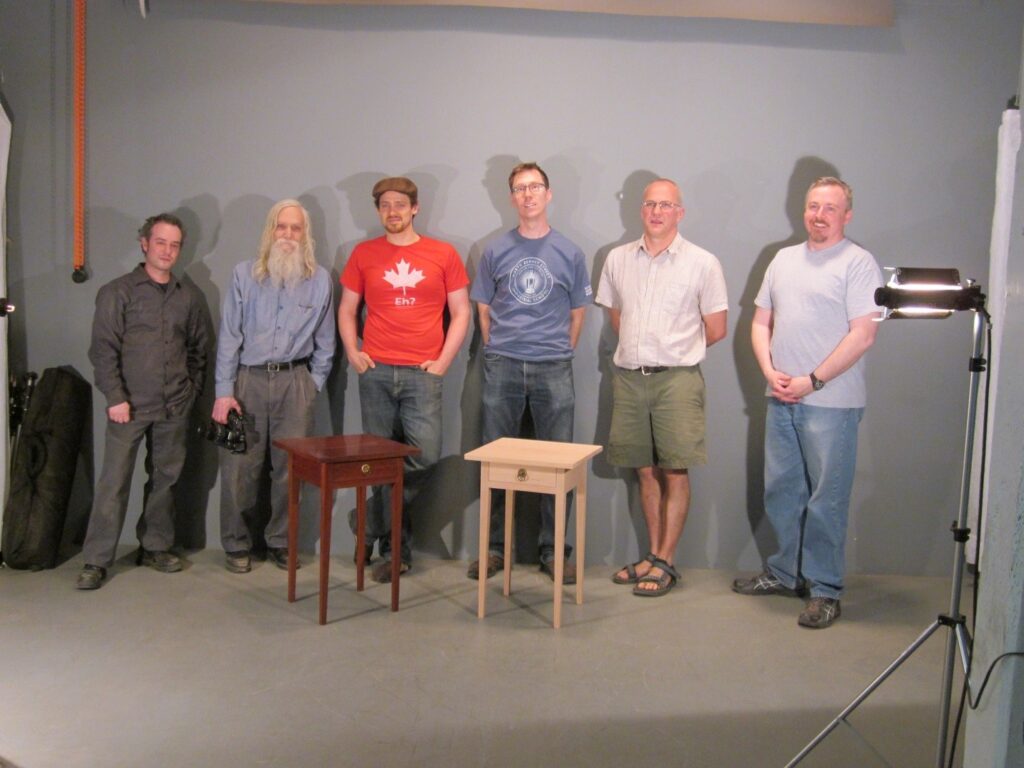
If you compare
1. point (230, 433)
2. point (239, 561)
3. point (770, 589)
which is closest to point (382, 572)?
point (239, 561)

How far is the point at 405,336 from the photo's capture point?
15.4ft

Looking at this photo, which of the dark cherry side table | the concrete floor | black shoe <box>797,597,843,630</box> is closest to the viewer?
the concrete floor

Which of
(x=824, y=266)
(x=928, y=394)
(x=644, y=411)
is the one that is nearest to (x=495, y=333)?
(x=644, y=411)

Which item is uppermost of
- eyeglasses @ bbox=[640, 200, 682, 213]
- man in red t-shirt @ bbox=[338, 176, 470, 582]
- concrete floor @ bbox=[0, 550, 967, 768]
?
eyeglasses @ bbox=[640, 200, 682, 213]

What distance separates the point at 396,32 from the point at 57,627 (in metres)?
3.12

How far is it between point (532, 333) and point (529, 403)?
346 millimetres

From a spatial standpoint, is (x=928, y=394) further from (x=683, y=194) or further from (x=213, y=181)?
(x=213, y=181)

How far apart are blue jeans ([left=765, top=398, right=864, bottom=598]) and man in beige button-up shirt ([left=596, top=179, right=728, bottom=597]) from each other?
366 millimetres

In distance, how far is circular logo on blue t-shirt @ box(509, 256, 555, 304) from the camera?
4.64m

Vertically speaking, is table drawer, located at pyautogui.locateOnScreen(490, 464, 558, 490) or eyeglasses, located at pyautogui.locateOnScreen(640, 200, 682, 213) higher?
eyeglasses, located at pyautogui.locateOnScreen(640, 200, 682, 213)

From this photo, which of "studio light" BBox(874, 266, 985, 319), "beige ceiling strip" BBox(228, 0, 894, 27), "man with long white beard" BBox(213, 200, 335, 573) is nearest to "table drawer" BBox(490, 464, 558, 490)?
"man with long white beard" BBox(213, 200, 335, 573)

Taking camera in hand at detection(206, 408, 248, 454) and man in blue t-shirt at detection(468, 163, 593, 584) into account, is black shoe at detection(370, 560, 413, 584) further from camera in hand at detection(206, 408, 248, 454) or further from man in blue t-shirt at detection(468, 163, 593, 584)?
camera in hand at detection(206, 408, 248, 454)

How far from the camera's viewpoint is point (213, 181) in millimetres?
5016

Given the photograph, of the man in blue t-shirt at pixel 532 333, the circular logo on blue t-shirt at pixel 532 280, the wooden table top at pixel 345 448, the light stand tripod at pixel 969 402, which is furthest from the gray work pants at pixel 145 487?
the light stand tripod at pixel 969 402
